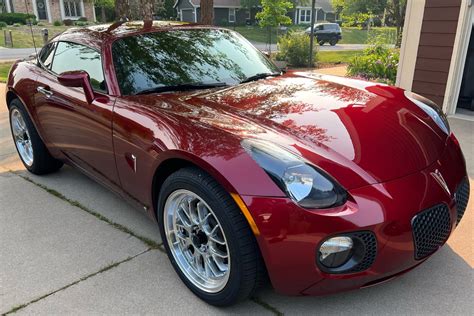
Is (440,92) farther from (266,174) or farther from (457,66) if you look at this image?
(266,174)

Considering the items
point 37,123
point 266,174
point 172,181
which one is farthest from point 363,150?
point 37,123

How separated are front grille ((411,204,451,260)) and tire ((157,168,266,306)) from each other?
2.50 ft

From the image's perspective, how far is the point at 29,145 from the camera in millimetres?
4348

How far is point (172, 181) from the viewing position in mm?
2361

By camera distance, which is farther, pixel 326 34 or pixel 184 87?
pixel 326 34

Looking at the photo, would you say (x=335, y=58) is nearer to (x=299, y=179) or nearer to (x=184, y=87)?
(x=184, y=87)

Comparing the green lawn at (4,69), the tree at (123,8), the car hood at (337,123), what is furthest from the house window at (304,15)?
the car hood at (337,123)

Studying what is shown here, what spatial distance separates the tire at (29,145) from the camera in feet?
13.4

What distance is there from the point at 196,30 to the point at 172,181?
1788mm

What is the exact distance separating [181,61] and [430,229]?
2.08 m

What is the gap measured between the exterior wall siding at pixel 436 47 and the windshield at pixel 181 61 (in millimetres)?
3629

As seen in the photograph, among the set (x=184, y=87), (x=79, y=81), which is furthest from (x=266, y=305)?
(x=79, y=81)

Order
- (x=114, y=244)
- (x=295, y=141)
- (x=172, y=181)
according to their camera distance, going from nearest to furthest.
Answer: (x=295, y=141) < (x=172, y=181) < (x=114, y=244)

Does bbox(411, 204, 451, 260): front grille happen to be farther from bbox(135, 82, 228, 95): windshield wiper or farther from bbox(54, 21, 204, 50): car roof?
bbox(54, 21, 204, 50): car roof
